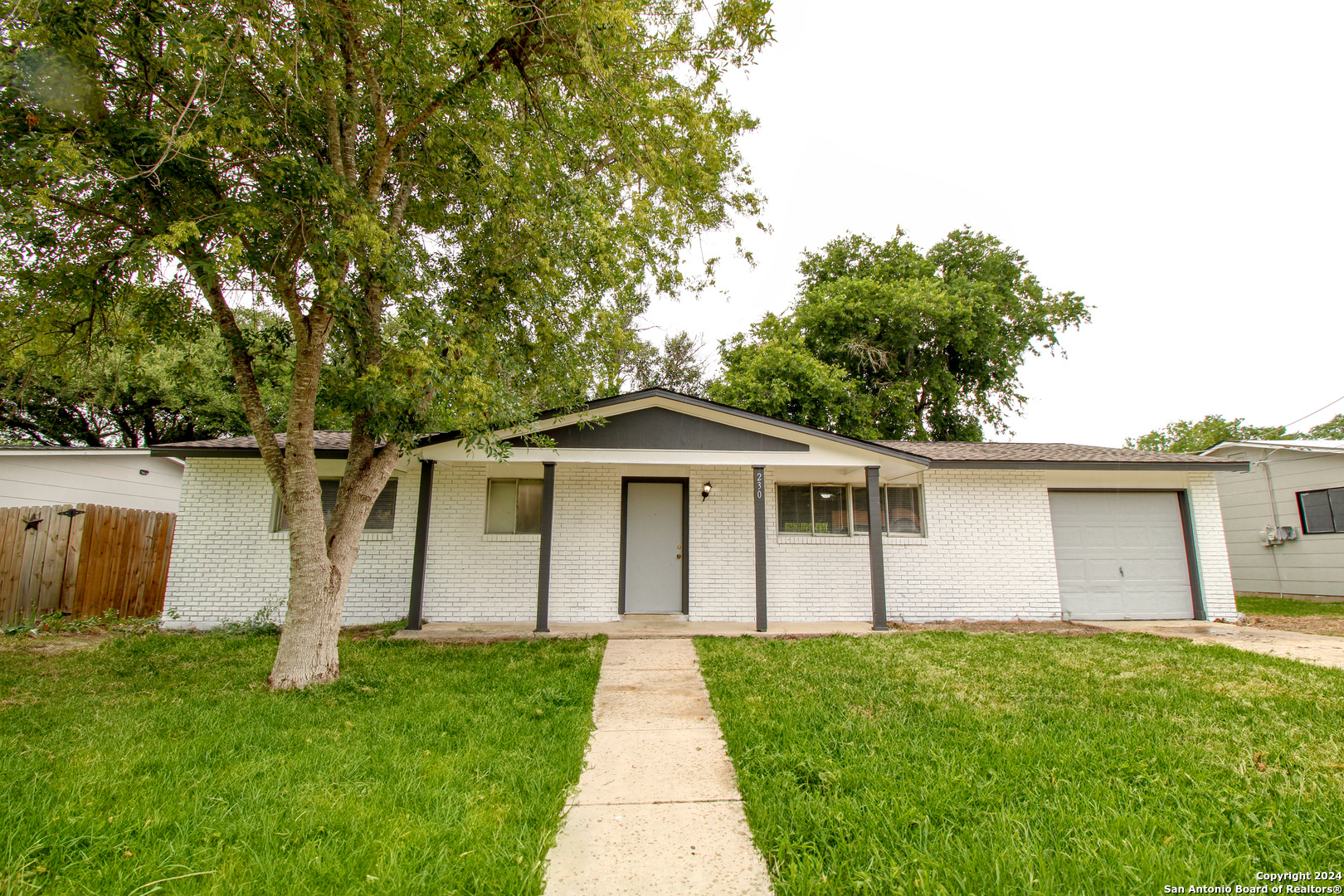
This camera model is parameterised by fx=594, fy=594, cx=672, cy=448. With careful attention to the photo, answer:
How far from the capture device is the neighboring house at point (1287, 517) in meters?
12.3

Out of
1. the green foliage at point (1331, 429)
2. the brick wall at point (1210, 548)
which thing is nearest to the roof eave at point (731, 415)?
the brick wall at point (1210, 548)

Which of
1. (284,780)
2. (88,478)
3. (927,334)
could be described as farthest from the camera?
(927,334)

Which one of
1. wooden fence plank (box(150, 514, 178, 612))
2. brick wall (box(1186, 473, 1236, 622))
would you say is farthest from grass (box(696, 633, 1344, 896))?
wooden fence plank (box(150, 514, 178, 612))

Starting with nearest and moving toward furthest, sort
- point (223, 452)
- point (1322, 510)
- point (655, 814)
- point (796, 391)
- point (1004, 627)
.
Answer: point (655, 814)
point (1004, 627)
point (223, 452)
point (1322, 510)
point (796, 391)

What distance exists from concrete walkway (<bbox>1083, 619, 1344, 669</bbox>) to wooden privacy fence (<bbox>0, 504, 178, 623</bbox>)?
15507 mm

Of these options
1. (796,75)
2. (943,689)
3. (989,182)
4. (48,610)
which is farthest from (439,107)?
(989,182)

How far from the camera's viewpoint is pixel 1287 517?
515 inches

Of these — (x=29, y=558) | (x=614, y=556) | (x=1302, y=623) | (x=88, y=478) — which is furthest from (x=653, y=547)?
(x=88, y=478)

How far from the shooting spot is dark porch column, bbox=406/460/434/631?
845 cm

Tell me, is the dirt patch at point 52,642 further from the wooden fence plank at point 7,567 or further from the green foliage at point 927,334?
the green foliage at point 927,334

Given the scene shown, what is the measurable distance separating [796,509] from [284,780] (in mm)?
8176

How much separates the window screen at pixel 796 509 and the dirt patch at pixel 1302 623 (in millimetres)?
6720

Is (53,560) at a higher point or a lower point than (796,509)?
lower

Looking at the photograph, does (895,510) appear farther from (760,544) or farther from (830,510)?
(760,544)
